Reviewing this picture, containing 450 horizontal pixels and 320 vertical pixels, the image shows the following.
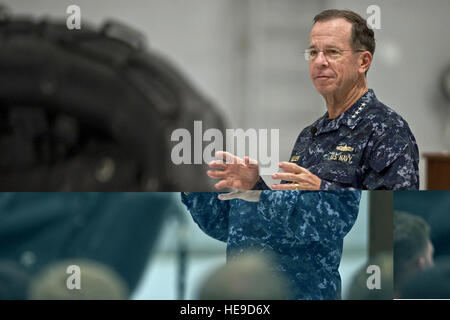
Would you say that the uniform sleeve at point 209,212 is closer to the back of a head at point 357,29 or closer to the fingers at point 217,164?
the fingers at point 217,164

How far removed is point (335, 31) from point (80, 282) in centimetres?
60

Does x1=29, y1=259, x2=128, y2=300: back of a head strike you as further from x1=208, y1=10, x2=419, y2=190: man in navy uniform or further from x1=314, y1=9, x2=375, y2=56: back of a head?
x1=314, y1=9, x2=375, y2=56: back of a head

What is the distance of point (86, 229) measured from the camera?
83cm

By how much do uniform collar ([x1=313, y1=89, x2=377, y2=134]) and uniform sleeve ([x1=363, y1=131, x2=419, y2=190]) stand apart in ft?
0.25

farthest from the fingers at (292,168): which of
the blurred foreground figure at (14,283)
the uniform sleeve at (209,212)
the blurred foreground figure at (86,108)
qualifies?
the blurred foreground figure at (86,108)

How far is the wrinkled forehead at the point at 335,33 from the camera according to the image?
1.09 metres

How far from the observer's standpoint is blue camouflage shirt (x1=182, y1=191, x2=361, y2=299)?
0.84 meters

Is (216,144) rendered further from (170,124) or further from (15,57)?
(15,57)

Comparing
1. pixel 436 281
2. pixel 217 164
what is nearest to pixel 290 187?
pixel 217 164

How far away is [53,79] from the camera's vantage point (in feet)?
10.9

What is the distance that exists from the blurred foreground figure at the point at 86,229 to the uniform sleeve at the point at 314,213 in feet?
0.47

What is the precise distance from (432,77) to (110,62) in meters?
1.59

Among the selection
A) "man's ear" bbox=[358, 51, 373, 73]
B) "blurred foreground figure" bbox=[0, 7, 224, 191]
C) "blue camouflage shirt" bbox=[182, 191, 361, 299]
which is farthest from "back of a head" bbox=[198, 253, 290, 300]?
"blurred foreground figure" bbox=[0, 7, 224, 191]

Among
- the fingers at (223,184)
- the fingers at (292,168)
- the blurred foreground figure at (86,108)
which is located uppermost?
the blurred foreground figure at (86,108)
